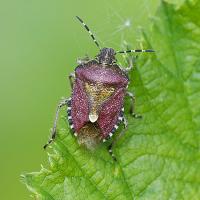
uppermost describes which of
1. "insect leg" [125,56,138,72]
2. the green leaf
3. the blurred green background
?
the blurred green background

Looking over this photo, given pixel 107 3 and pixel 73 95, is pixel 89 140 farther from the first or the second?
pixel 107 3

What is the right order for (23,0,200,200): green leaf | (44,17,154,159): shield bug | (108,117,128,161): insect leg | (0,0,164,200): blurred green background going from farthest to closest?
(0,0,164,200): blurred green background → (44,17,154,159): shield bug → (108,117,128,161): insect leg → (23,0,200,200): green leaf

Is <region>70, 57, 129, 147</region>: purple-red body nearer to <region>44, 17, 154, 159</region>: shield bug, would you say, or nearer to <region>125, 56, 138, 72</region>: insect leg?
<region>44, 17, 154, 159</region>: shield bug

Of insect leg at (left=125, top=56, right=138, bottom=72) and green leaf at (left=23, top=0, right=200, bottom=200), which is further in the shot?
insect leg at (left=125, top=56, right=138, bottom=72)

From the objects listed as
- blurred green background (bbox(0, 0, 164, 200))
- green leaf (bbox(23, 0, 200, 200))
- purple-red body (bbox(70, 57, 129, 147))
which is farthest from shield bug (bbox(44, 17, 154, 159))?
blurred green background (bbox(0, 0, 164, 200))

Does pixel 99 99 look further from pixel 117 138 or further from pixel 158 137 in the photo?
pixel 158 137

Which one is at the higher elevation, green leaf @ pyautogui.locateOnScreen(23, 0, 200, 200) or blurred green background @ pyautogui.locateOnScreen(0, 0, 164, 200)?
blurred green background @ pyautogui.locateOnScreen(0, 0, 164, 200)

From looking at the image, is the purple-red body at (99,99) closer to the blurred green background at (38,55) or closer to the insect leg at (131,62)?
the insect leg at (131,62)

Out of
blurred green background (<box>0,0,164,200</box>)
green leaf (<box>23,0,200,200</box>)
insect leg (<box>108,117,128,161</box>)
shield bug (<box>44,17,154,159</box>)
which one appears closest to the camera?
green leaf (<box>23,0,200,200</box>)
